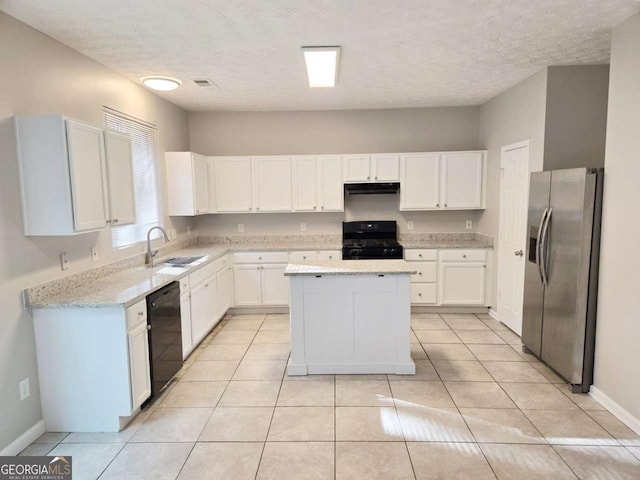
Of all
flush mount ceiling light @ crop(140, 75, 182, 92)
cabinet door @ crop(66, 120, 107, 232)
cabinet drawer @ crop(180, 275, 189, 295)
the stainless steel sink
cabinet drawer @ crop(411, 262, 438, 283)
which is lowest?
cabinet drawer @ crop(411, 262, 438, 283)

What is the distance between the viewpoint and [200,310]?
3992 millimetres

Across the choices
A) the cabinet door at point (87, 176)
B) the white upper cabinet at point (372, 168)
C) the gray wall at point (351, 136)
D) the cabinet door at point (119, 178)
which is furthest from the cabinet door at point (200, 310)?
the white upper cabinet at point (372, 168)

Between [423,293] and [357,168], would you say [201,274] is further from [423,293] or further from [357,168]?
[423,293]

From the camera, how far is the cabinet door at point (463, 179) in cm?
502

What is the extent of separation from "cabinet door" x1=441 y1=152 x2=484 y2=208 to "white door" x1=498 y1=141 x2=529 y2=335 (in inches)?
19.8

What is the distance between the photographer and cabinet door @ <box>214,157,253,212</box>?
17.0 feet

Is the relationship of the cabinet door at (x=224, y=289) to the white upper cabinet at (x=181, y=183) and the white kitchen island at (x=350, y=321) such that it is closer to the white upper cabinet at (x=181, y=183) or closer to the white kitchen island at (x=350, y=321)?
the white upper cabinet at (x=181, y=183)

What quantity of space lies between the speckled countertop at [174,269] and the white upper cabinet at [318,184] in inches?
20.9

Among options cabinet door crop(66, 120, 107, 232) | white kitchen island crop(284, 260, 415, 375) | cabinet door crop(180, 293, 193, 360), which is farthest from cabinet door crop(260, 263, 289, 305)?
cabinet door crop(66, 120, 107, 232)

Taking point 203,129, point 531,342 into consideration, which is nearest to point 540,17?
point 531,342

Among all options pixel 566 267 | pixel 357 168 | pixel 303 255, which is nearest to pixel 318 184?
pixel 357 168

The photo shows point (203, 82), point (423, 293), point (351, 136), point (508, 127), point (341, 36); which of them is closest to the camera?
point (341, 36)

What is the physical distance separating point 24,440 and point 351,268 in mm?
2546

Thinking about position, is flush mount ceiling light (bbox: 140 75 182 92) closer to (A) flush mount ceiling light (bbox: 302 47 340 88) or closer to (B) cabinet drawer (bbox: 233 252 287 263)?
(A) flush mount ceiling light (bbox: 302 47 340 88)
